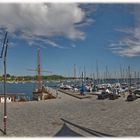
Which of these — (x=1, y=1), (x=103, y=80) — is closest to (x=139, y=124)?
Answer: (x=1, y=1)

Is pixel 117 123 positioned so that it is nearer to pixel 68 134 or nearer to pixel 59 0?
pixel 68 134

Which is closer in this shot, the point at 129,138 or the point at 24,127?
the point at 129,138

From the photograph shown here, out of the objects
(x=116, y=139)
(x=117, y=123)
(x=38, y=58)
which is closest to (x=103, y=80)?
(x=38, y=58)

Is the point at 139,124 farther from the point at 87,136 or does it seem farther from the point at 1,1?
the point at 1,1

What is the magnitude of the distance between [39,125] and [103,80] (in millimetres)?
49260

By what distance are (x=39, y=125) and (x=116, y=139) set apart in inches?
179

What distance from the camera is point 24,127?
14.0 meters

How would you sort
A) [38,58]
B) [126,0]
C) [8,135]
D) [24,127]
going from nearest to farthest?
[126,0] < [8,135] < [24,127] < [38,58]

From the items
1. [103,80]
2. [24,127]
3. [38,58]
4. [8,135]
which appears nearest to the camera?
[8,135]

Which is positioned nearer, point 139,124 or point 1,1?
point 1,1

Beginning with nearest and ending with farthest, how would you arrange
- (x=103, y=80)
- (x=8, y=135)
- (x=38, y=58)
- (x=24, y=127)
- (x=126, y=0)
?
(x=126, y=0) → (x=8, y=135) → (x=24, y=127) → (x=38, y=58) → (x=103, y=80)

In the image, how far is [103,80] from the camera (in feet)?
207

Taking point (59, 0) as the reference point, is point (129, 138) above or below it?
below

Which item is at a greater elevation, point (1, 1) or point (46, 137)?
point (1, 1)
